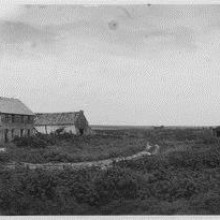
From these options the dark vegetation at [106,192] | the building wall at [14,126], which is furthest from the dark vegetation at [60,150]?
the dark vegetation at [106,192]

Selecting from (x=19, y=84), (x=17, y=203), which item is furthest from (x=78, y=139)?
(x=17, y=203)

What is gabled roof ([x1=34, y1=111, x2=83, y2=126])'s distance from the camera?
1807 inches

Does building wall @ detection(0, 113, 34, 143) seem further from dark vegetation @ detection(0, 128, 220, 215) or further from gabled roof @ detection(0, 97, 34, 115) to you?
dark vegetation @ detection(0, 128, 220, 215)

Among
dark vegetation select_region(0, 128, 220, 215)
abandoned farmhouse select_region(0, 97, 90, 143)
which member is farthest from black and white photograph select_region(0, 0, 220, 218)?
abandoned farmhouse select_region(0, 97, 90, 143)

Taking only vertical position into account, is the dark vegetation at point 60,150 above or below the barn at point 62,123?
below

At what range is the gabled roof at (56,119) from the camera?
45906 mm

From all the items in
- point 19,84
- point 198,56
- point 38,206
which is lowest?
point 38,206

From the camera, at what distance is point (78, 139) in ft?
112

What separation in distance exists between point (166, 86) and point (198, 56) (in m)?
1.88

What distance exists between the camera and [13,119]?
123ft

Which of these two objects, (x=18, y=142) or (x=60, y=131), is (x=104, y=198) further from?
(x=60, y=131)

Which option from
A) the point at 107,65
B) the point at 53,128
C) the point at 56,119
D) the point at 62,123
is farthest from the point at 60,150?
the point at 56,119

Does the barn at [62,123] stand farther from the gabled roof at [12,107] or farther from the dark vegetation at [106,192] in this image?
the dark vegetation at [106,192]

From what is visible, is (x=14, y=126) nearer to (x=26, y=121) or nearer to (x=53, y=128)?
(x=26, y=121)
